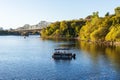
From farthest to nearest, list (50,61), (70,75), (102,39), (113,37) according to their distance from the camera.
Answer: (102,39) < (113,37) < (50,61) < (70,75)

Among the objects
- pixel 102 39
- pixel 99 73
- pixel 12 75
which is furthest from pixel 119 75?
pixel 102 39

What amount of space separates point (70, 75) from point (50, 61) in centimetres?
A: 2086

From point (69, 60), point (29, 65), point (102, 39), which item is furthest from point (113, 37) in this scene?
point (29, 65)

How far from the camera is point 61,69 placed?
243 feet

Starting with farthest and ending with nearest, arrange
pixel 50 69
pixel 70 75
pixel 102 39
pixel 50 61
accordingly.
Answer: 1. pixel 102 39
2. pixel 50 61
3. pixel 50 69
4. pixel 70 75

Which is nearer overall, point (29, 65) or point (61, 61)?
point (29, 65)

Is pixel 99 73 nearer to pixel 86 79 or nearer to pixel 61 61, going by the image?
pixel 86 79

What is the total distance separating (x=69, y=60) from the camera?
89.4 metres

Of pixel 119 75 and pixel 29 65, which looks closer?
pixel 119 75

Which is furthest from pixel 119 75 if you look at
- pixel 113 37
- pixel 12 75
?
pixel 113 37

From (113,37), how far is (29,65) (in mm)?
63137

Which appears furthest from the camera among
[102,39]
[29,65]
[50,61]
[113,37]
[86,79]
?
[102,39]

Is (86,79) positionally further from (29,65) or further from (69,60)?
(69,60)

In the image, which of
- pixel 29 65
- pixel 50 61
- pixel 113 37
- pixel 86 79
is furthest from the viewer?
pixel 113 37
